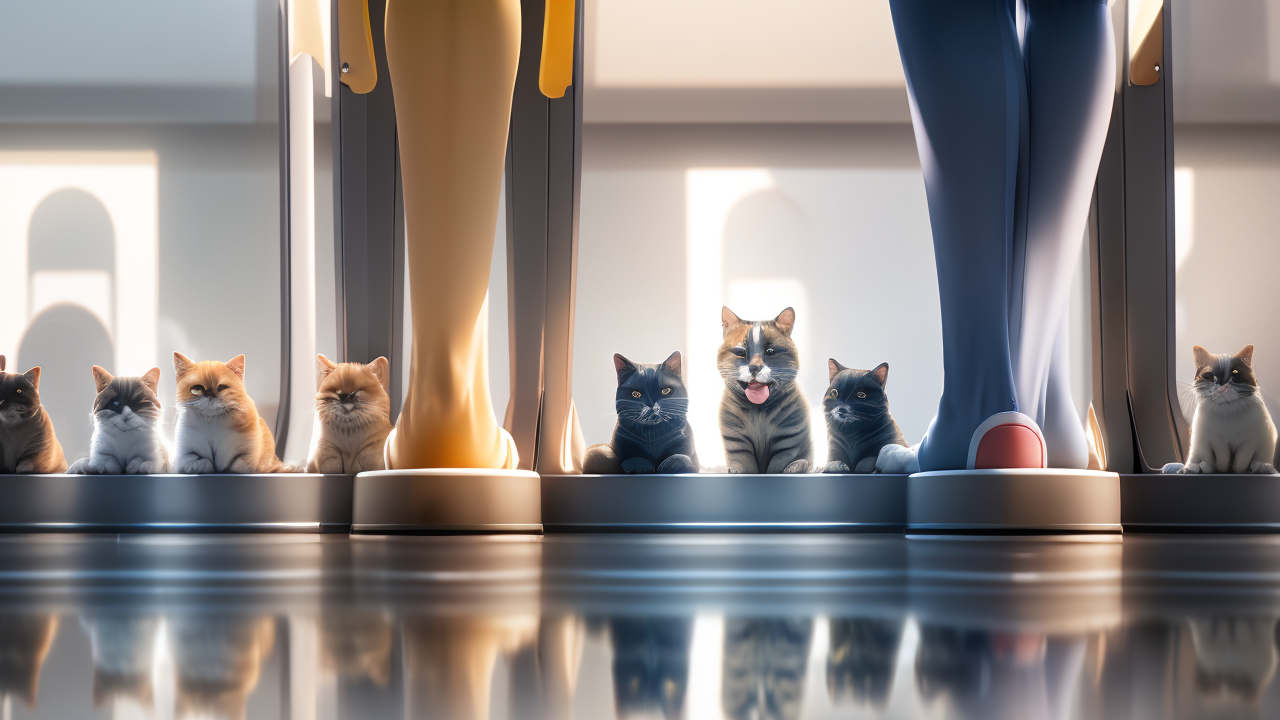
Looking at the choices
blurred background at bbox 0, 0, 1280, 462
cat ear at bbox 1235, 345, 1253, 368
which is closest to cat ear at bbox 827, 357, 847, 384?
blurred background at bbox 0, 0, 1280, 462

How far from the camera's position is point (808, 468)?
1.51 meters

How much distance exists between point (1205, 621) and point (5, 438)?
1691 millimetres

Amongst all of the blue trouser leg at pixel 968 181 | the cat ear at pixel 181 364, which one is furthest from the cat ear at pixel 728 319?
the cat ear at pixel 181 364

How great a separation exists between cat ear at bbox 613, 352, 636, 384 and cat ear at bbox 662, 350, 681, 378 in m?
0.08

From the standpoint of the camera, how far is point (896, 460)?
1350 mm

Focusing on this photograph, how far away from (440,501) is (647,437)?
685 mm

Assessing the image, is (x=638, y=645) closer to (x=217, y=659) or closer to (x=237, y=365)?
(x=217, y=659)

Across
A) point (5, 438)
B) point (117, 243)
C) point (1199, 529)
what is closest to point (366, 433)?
point (5, 438)

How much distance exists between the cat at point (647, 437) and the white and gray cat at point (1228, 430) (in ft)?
2.63

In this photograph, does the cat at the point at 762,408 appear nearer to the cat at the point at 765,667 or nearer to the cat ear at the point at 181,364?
the cat ear at the point at 181,364

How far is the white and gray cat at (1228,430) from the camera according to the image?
4.46 ft

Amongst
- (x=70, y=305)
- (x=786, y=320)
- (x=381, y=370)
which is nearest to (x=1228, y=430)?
(x=786, y=320)

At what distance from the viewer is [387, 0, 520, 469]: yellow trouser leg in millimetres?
823

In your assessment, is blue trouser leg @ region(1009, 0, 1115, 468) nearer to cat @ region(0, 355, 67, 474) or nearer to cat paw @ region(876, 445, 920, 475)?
cat paw @ region(876, 445, 920, 475)
